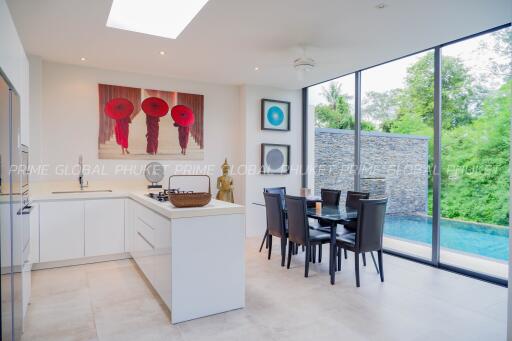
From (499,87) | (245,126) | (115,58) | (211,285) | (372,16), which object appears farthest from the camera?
(245,126)

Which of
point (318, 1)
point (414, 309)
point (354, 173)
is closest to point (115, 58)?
point (318, 1)

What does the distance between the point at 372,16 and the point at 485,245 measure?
9.34 feet

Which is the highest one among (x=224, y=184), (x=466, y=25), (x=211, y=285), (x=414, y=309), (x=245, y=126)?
(x=466, y=25)

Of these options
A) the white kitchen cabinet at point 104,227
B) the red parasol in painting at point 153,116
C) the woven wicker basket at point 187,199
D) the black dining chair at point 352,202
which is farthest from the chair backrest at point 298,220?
the red parasol in painting at point 153,116

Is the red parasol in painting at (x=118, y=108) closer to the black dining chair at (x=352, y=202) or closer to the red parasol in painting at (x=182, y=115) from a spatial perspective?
the red parasol in painting at (x=182, y=115)

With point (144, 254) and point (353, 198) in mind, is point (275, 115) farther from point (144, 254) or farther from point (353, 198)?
point (144, 254)

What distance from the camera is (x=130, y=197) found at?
4152 mm

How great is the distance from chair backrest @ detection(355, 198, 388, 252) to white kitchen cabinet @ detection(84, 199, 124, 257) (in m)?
2.92

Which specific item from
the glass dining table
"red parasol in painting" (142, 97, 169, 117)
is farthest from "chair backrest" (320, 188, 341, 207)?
"red parasol in painting" (142, 97, 169, 117)

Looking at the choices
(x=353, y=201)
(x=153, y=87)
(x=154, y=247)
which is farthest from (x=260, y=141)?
(x=154, y=247)

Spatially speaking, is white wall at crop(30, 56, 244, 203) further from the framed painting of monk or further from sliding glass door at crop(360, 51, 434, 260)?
sliding glass door at crop(360, 51, 434, 260)

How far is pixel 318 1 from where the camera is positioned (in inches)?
110

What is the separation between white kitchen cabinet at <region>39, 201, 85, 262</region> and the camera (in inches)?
152

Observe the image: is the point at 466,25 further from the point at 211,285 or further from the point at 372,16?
the point at 211,285
